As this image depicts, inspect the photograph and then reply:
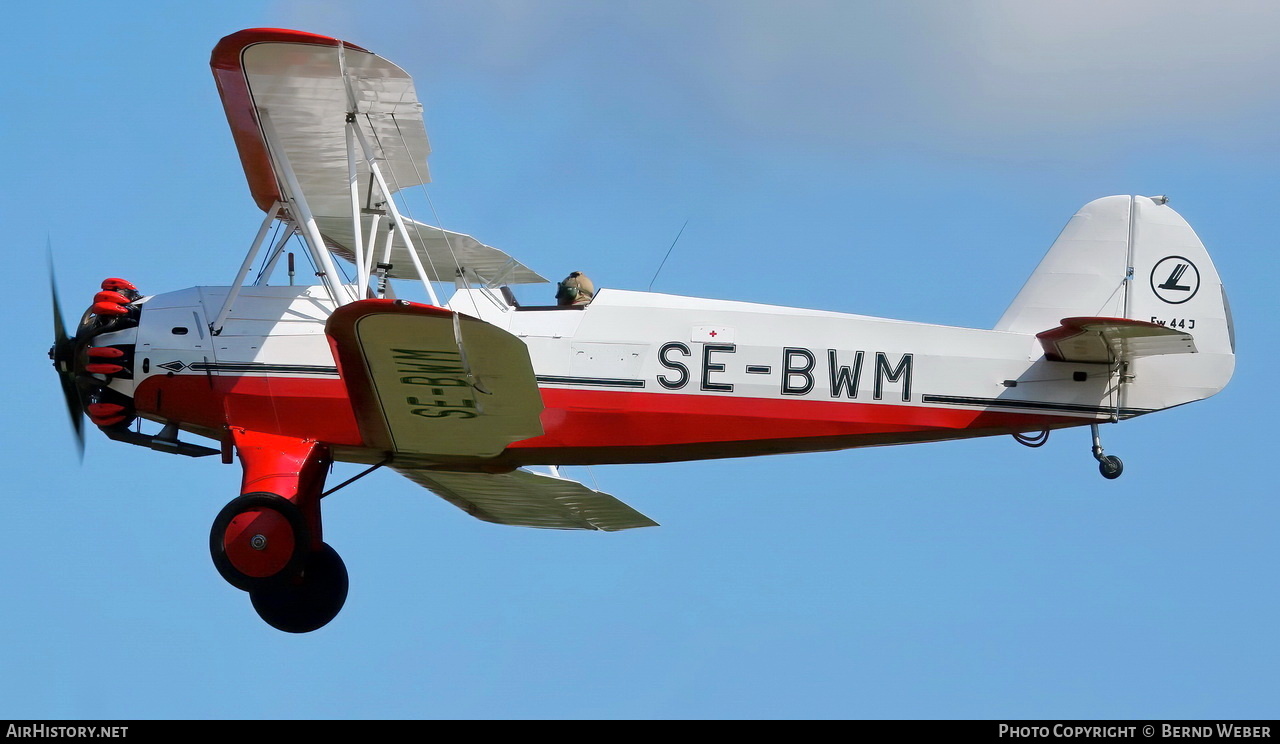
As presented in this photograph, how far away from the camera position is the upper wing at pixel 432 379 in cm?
851

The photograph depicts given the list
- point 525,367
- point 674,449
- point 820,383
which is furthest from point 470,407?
point 820,383

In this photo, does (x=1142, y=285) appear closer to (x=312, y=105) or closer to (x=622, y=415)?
(x=622, y=415)

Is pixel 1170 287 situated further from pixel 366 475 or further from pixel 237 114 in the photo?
pixel 237 114

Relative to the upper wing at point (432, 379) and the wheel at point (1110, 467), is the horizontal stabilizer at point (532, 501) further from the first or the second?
the wheel at point (1110, 467)

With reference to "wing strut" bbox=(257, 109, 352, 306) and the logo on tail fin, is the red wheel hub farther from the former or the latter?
the logo on tail fin

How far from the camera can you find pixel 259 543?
9438 millimetres

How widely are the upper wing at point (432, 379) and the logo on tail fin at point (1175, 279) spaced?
492 cm

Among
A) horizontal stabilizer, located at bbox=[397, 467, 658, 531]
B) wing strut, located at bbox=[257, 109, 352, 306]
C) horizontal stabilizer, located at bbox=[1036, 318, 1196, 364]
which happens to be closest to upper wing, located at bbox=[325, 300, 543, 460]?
wing strut, located at bbox=[257, 109, 352, 306]

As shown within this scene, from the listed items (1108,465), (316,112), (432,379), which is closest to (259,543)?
(432,379)

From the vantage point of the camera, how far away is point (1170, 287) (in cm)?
1048

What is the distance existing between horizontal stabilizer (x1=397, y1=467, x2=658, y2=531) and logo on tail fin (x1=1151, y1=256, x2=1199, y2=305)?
15.8 feet

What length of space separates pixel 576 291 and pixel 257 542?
2929 millimetres

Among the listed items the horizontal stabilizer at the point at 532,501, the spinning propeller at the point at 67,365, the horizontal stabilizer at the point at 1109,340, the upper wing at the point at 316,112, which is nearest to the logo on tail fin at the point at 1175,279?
the horizontal stabilizer at the point at 1109,340
